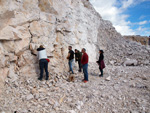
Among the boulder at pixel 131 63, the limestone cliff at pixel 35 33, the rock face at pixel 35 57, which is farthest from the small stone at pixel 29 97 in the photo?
the boulder at pixel 131 63

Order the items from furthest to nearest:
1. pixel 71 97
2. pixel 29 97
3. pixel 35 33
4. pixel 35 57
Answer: pixel 35 33
pixel 35 57
pixel 71 97
pixel 29 97

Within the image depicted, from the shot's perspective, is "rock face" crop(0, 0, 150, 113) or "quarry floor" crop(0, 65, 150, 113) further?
"rock face" crop(0, 0, 150, 113)

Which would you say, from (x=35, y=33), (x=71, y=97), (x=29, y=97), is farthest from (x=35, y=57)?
(x=71, y=97)

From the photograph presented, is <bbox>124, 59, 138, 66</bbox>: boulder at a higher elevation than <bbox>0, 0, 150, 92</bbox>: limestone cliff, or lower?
lower

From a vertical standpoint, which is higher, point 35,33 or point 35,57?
point 35,33

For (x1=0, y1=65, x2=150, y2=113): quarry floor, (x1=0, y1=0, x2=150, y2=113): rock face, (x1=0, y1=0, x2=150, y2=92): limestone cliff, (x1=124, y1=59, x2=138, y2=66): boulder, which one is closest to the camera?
(x1=0, y1=65, x2=150, y2=113): quarry floor

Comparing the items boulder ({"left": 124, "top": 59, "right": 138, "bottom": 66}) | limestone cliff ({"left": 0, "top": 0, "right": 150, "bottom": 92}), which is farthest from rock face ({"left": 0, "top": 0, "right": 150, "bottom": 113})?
boulder ({"left": 124, "top": 59, "right": 138, "bottom": 66})

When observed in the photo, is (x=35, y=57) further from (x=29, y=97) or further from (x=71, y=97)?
(x=71, y=97)

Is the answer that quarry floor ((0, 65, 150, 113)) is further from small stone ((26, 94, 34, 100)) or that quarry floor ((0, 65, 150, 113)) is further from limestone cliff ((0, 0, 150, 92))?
limestone cliff ((0, 0, 150, 92))

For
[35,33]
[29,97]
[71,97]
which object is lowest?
[71,97]

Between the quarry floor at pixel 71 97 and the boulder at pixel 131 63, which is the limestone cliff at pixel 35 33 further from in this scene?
the boulder at pixel 131 63

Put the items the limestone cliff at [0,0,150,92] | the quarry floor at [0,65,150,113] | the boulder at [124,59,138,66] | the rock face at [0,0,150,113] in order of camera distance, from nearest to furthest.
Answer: the quarry floor at [0,65,150,113]
the rock face at [0,0,150,113]
the limestone cliff at [0,0,150,92]
the boulder at [124,59,138,66]

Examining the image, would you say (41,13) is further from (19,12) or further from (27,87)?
(27,87)

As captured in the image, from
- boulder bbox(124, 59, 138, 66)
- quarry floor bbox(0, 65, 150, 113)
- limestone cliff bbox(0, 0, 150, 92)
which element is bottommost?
quarry floor bbox(0, 65, 150, 113)
